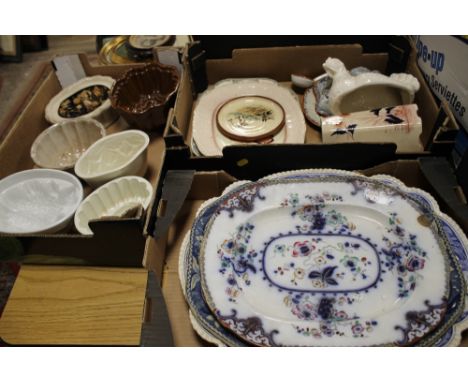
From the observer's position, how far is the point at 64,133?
991mm

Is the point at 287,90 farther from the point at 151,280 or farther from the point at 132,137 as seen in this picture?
the point at 151,280

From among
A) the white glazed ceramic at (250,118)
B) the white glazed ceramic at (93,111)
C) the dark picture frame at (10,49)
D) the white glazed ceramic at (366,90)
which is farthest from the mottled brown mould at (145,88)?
the dark picture frame at (10,49)

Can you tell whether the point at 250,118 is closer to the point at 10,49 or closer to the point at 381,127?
the point at 381,127

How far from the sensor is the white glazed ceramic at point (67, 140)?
96cm

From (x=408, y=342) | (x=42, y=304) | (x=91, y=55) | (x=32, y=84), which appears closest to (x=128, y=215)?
(x=42, y=304)

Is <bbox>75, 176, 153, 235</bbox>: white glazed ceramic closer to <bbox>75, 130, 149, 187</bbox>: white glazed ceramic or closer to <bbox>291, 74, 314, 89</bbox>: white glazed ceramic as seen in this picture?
<bbox>75, 130, 149, 187</bbox>: white glazed ceramic

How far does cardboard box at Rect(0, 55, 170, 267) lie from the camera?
0.64 meters

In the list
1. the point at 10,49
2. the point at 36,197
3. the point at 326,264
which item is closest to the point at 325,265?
the point at 326,264

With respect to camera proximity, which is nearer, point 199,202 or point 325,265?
point 325,265

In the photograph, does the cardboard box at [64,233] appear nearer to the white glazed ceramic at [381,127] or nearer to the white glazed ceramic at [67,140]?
the white glazed ceramic at [67,140]

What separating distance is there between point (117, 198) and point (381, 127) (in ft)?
1.96

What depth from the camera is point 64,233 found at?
757 mm

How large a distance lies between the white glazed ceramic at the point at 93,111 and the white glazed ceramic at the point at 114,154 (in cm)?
13

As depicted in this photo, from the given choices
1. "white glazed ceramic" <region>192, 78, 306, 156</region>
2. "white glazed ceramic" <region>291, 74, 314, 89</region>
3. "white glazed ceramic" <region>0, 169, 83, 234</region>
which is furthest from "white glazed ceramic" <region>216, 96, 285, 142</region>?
"white glazed ceramic" <region>0, 169, 83, 234</region>
